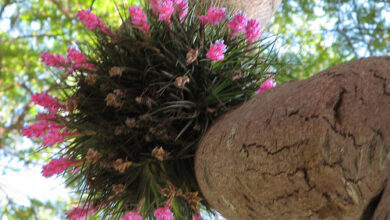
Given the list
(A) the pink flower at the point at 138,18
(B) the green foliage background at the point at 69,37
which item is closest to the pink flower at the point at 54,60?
(A) the pink flower at the point at 138,18

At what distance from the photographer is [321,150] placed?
626 millimetres

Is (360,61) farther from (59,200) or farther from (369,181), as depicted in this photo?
(59,200)

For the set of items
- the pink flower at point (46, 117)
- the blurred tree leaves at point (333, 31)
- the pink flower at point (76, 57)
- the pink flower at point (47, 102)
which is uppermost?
the pink flower at point (76, 57)

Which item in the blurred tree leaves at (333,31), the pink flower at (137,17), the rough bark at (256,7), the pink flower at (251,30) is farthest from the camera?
the blurred tree leaves at (333,31)

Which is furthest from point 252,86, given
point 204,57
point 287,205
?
point 287,205

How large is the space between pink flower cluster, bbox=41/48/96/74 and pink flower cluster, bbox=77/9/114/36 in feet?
0.32

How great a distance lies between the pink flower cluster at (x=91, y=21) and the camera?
1177 mm

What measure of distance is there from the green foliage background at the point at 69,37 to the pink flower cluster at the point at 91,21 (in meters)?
1.99

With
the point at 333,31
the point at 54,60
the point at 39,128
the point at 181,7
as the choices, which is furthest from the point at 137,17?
the point at 333,31

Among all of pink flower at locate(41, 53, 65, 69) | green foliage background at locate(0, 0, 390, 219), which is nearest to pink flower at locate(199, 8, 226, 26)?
pink flower at locate(41, 53, 65, 69)

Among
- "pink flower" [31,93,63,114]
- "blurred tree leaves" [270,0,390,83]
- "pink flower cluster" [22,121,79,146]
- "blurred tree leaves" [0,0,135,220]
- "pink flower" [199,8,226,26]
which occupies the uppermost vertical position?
"blurred tree leaves" [0,0,135,220]

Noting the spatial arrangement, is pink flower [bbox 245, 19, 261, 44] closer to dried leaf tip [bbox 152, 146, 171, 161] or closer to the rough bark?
the rough bark

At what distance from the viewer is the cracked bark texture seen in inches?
24.7

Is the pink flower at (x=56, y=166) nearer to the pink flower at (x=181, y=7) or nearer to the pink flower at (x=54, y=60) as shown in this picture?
the pink flower at (x=54, y=60)
